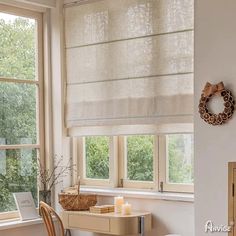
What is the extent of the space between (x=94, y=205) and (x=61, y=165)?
0.60m

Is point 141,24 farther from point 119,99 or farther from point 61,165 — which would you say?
point 61,165

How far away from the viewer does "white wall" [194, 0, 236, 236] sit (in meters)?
3.35

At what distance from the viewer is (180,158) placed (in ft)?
13.5

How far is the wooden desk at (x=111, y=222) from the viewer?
3875mm

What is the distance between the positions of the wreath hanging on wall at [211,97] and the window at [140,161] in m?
0.61

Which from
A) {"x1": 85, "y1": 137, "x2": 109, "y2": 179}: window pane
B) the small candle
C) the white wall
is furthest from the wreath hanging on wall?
{"x1": 85, "y1": 137, "x2": 109, "y2": 179}: window pane

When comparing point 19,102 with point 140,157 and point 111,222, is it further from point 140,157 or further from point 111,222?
point 111,222

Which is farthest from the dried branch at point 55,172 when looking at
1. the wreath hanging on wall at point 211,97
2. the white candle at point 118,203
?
the wreath hanging on wall at point 211,97

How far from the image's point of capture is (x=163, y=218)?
4.03 metres

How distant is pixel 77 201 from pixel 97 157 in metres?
0.55

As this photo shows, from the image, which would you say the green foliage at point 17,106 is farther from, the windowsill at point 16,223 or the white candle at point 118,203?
the white candle at point 118,203

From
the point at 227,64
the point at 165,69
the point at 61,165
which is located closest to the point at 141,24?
the point at 165,69

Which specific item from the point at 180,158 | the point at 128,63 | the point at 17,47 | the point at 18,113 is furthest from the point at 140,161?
the point at 17,47

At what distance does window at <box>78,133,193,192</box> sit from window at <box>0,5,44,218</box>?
46 centimetres
